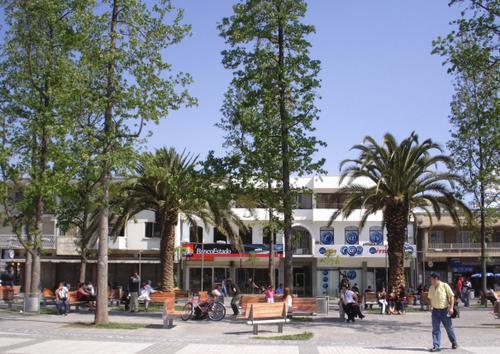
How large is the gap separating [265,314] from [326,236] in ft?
114

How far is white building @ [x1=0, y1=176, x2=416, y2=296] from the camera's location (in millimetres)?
49469

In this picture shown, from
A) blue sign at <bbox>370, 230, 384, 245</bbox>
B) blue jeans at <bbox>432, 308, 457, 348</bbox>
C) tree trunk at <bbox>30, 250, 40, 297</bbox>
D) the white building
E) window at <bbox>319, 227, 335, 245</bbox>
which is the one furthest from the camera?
window at <bbox>319, 227, 335, 245</bbox>

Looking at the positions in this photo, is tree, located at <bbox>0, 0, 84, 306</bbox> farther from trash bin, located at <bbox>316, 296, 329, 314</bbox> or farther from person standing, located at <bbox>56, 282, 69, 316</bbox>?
trash bin, located at <bbox>316, 296, 329, 314</bbox>

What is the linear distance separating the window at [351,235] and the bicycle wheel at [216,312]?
3084cm

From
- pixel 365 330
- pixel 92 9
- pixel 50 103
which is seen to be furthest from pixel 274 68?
pixel 365 330

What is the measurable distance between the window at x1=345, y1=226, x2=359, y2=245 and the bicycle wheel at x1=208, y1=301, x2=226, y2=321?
3084cm

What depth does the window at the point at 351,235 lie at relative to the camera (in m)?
50.9

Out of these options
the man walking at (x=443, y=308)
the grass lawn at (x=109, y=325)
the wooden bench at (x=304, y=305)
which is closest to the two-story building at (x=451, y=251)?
the wooden bench at (x=304, y=305)

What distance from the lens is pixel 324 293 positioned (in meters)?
50.5

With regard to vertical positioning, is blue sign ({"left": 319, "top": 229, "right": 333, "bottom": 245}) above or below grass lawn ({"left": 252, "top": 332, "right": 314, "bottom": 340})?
above

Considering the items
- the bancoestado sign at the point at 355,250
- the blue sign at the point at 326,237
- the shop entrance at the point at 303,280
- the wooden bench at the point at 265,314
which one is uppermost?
the blue sign at the point at 326,237

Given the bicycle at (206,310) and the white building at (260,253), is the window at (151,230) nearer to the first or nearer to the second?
the white building at (260,253)

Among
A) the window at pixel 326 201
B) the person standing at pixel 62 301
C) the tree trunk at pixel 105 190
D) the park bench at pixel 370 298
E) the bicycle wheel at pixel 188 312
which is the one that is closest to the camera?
the tree trunk at pixel 105 190

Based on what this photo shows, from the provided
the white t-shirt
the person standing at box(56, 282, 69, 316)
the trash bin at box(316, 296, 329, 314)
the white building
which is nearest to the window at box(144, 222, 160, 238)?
the white building
